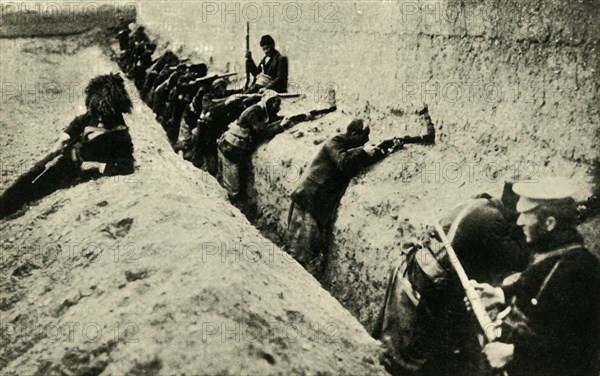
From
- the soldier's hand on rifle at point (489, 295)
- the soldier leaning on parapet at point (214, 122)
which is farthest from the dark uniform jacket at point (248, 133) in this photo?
the soldier's hand on rifle at point (489, 295)

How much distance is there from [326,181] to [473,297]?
2.47 m

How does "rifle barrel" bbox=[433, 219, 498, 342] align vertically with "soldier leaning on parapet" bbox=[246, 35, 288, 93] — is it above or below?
below

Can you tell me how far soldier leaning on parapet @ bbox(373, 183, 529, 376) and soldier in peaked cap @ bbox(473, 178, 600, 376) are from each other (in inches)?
9.1

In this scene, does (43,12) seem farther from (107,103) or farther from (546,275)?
(546,275)

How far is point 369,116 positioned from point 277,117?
1.29m

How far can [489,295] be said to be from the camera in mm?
3605

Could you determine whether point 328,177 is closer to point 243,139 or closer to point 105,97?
A: point 243,139

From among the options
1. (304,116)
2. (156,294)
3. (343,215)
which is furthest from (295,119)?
(156,294)

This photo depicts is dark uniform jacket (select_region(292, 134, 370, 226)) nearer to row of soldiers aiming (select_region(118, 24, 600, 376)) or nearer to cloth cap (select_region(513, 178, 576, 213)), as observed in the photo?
row of soldiers aiming (select_region(118, 24, 600, 376))

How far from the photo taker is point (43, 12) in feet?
71.5

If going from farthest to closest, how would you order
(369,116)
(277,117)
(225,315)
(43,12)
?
1. (43,12)
2. (277,117)
3. (369,116)
4. (225,315)

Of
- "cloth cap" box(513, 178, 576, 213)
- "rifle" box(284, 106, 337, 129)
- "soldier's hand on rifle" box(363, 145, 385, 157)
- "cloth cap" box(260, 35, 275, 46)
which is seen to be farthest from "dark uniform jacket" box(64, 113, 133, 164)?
"cloth cap" box(513, 178, 576, 213)

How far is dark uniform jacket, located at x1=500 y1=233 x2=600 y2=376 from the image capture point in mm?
3240

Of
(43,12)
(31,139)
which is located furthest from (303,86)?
(43,12)
